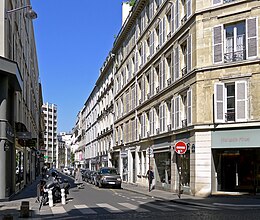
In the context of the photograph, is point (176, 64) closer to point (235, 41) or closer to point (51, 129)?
point (235, 41)

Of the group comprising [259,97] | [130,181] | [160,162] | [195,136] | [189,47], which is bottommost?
[130,181]

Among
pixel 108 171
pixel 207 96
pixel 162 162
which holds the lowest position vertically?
pixel 108 171

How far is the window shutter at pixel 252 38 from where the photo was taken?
22.7 meters

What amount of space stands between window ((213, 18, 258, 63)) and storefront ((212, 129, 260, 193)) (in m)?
4.01

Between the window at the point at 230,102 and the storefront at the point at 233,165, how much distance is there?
841 millimetres

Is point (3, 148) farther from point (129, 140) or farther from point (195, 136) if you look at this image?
point (129, 140)

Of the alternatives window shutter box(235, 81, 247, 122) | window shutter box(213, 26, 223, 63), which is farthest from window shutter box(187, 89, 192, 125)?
window shutter box(235, 81, 247, 122)

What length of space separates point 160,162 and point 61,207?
14576 millimetres

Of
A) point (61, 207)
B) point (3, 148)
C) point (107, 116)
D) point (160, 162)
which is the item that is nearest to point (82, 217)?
point (61, 207)

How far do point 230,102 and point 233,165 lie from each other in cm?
346

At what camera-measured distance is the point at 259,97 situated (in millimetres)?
22594

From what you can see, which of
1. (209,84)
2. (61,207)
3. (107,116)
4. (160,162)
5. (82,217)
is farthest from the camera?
(107,116)

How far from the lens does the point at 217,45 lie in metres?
24.1

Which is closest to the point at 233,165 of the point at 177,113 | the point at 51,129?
the point at 177,113
